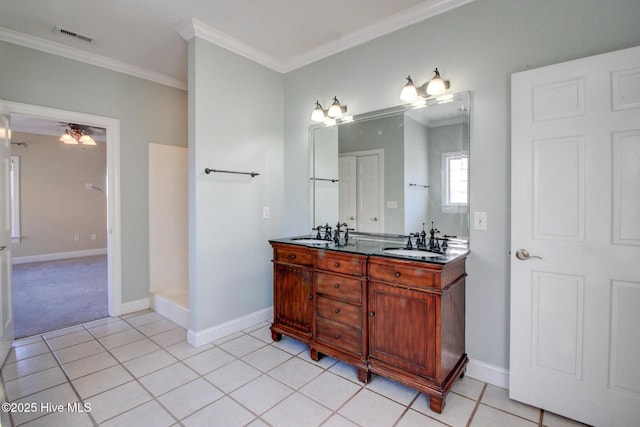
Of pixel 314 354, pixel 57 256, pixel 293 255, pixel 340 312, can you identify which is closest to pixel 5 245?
pixel 293 255

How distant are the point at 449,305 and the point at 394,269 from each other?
1.29ft

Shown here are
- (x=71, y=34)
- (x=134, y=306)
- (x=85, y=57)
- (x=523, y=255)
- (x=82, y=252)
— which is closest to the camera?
(x=523, y=255)

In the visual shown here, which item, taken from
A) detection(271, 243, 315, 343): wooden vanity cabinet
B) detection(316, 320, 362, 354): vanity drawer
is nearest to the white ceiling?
detection(271, 243, 315, 343): wooden vanity cabinet

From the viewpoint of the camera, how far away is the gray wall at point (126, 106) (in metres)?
2.76

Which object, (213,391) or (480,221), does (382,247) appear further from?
(213,391)

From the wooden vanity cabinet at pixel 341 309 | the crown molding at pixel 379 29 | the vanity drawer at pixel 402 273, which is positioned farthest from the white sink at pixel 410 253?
the crown molding at pixel 379 29

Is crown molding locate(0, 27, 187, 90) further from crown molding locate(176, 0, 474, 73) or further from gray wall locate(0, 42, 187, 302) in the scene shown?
crown molding locate(176, 0, 474, 73)

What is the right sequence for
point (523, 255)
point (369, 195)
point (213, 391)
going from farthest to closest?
1. point (369, 195)
2. point (213, 391)
3. point (523, 255)

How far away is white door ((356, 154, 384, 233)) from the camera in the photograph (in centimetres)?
272

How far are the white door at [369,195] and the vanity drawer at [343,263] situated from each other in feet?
2.07

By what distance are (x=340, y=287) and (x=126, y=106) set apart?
3026 millimetres

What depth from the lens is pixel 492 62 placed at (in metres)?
2.06

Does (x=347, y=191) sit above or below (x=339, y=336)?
above

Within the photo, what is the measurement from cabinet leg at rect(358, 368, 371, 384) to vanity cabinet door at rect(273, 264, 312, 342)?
511mm
